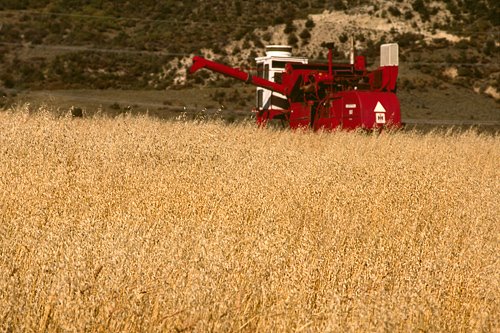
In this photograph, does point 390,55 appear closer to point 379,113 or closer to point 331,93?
point 331,93

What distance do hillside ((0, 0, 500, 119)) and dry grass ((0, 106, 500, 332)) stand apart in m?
25.1

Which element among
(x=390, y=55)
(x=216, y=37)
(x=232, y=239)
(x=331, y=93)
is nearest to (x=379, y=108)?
(x=331, y=93)

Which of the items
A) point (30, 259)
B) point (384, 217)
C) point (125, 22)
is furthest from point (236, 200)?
point (125, 22)

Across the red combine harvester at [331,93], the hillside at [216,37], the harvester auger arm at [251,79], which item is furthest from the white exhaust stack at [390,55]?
the hillside at [216,37]

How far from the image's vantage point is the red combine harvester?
54.1 ft

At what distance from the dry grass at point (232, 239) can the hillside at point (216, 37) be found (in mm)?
25138

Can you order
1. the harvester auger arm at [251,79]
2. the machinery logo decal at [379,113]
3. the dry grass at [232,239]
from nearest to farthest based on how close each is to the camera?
the dry grass at [232,239]
the machinery logo decal at [379,113]
the harvester auger arm at [251,79]

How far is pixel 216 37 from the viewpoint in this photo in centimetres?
4516

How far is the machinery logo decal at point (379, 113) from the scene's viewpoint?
53.9ft

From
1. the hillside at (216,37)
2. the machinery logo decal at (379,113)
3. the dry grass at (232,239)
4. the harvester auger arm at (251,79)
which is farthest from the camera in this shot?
the hillside at (216,37)

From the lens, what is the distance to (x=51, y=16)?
4756cm

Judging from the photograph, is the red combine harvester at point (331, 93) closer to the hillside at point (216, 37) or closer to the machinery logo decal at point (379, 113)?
the machinery logo decal at point (379, 113)

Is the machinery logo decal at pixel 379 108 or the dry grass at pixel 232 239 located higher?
the dry grass at pixel 232 239

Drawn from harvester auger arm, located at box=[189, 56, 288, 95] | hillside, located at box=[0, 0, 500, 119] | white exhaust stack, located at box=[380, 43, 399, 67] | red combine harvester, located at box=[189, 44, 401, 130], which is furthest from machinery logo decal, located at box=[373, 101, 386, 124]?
hillside, located at box=[0, 0, 500, 119]
